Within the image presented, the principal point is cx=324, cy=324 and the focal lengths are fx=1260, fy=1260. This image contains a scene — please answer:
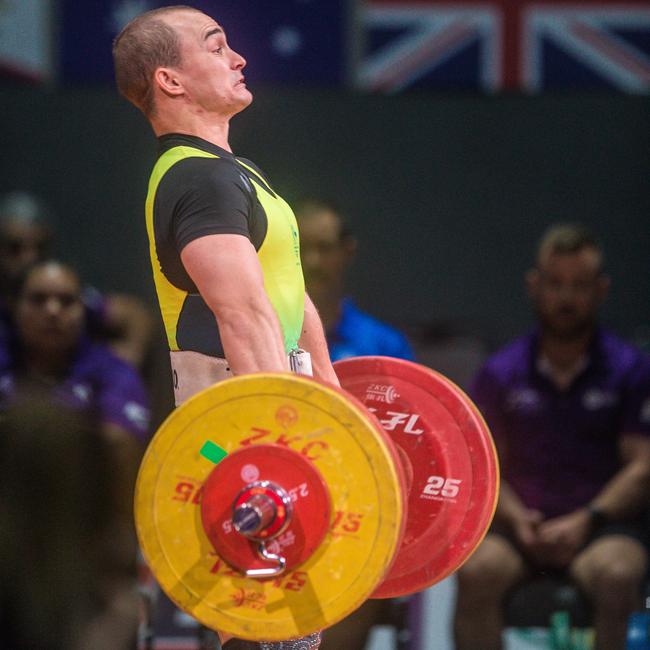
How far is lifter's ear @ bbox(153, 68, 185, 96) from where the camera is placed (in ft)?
8.34

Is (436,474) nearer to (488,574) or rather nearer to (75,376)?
(488,574)

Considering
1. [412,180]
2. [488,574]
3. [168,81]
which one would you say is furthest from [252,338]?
[412,180]

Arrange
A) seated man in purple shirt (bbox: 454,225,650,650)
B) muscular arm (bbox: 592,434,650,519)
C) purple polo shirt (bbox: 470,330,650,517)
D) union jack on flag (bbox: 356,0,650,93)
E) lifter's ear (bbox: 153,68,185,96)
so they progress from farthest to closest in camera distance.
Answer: union jack on flag (bbox: 356,0,650,93), purple polo shirt (bbox: 470,330,650,517), muscular arm (bbox: 592,434,650,519), seated man in purple shirt (bbox: 454,225,650,650), lifter's ear (bbox: 153,68,185,96)

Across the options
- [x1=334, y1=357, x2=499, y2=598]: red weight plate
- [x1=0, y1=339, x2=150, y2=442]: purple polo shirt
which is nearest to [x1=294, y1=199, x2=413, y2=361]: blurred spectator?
[x1=0, y1=339, x2=150, y2=442]: purple polo shirt

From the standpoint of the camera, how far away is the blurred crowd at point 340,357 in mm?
4094

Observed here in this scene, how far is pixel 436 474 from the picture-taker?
2797 millimetres

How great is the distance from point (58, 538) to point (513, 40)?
2723 mm

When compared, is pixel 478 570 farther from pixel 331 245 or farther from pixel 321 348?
pixel 321 348

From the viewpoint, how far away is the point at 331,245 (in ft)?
15.0

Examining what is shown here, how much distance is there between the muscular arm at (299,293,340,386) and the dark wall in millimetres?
2673

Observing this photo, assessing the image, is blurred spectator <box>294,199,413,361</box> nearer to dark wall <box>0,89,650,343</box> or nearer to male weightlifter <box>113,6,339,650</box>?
dark wall <box>0,89,650,343</box>

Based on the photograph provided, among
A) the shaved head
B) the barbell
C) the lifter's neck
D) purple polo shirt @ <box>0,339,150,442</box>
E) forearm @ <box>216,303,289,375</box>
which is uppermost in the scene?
the shaved head

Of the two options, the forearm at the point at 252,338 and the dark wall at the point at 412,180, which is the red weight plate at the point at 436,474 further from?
the dark wall at the point at 412,180

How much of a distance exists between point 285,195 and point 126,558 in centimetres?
183
